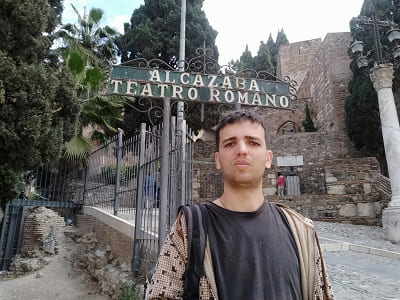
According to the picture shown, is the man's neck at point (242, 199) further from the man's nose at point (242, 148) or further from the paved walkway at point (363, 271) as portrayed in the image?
the paved walkway at point (363, 271)

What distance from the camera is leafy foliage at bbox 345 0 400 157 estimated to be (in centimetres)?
1426

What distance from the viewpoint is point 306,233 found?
136cm

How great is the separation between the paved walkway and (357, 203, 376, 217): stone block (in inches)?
89.3

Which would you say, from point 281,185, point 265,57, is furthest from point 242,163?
point 265,57

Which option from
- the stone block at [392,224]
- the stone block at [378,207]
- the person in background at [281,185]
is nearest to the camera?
the stone block at [392,224]

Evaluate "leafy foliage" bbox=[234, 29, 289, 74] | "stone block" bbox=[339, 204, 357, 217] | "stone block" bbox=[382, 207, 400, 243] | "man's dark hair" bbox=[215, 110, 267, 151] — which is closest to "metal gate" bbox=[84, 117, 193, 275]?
"man's dark hair" bbox=[215, 110, 267, 151]

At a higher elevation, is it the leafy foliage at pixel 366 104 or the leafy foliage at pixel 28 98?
the leafy foliage at pixel 366 104

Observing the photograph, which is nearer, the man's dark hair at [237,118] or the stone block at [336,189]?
the man's dark hair at [237,118]

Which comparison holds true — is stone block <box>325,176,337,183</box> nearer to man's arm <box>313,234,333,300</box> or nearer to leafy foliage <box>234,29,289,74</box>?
man's arm <box>313,234,333,300</box>

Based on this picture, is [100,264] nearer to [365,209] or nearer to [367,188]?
[365,209]

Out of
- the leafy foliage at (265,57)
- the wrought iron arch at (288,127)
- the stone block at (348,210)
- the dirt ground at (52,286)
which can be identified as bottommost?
the dirt ground at (52,286)

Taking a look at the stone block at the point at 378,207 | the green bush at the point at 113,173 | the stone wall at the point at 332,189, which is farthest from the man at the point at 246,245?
the stone block at the point at 378,207

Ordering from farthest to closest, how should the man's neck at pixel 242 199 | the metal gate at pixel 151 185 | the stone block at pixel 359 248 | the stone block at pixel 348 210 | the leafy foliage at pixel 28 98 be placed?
the stone block at pixel 348 210, the stone block at pixel 359 248, the leafy foliage at pixel 28 98, the metal gate at pixel 151 185, the man's neck at pixel 242 199

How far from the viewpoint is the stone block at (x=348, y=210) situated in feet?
35.8
